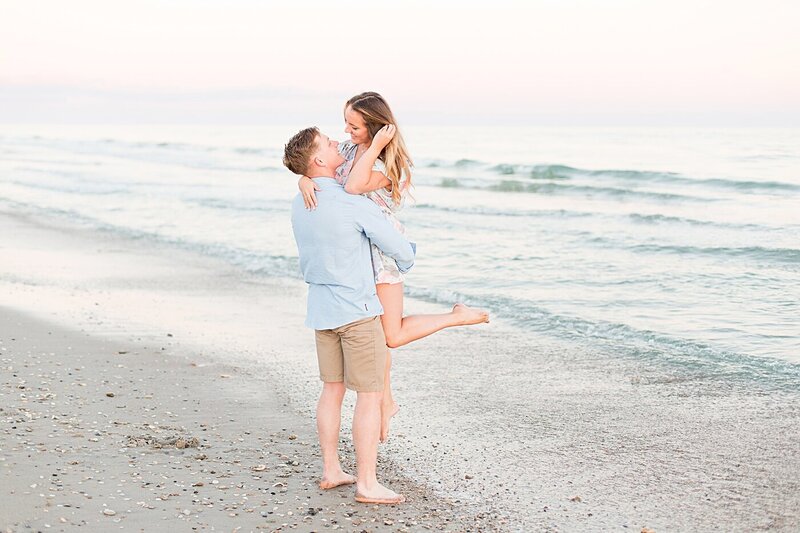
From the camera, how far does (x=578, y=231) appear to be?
1725 cm

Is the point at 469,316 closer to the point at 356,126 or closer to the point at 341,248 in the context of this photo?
the point at 341,248

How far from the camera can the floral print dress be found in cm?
474

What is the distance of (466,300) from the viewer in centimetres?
1068

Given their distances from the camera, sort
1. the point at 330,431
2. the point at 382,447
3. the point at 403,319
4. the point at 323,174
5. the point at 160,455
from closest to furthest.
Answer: the point at 323,174
the point at 330,431
the point at 403,319
the point at 160,455
the point at 382,447

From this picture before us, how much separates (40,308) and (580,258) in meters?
7.64

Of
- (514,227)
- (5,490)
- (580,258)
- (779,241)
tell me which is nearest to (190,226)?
(514,227)

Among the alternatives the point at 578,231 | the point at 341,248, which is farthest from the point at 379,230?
the point at 578,231

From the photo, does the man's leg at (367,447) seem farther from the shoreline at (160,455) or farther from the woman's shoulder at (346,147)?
the woman's shoulder at (346,147)

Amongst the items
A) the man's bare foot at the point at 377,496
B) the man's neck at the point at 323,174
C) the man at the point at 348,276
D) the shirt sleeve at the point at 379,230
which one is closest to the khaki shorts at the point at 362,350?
the man at the point at 348,276

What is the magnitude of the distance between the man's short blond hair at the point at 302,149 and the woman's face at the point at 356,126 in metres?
0.18

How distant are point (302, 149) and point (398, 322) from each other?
1033 mm

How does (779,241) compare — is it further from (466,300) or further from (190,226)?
(190,226)

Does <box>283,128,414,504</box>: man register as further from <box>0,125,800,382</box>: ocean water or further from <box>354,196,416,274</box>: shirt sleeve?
<box>0,125,800,382</box>: ocean water

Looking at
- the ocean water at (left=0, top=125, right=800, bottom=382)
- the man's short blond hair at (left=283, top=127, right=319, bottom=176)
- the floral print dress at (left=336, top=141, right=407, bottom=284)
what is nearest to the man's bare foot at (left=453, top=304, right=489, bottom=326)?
the floral print dress at (left=336, top=141, right=407, bottom=284)
